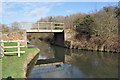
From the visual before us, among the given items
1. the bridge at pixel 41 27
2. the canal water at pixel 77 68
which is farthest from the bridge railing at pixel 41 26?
the canal water at pixel 77 68

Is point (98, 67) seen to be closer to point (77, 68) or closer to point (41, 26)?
point (77, 68)

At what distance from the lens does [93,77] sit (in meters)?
6.54

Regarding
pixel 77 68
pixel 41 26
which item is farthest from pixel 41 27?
pixel 77 68

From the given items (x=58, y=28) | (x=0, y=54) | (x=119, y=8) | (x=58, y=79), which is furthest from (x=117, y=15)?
(x=0, y=54)

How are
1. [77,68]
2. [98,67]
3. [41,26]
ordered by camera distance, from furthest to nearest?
[41,26] → [98,67] → [77,68]

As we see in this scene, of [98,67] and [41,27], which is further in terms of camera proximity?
[41,27]

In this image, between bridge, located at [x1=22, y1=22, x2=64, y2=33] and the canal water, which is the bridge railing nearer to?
bridge, located at [x1=22, y1=22, x2=64, y2=33]

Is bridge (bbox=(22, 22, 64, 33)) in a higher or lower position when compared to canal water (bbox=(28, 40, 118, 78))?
higher

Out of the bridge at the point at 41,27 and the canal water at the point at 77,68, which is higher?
the bridge at the point at 41,27

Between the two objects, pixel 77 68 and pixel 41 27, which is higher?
pixel 41 27

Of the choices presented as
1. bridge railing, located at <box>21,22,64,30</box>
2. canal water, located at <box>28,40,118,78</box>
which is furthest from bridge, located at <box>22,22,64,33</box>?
canal water, located at <box>28,40,118,78</box>

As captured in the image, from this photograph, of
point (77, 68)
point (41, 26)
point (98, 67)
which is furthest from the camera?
point (41, 26)

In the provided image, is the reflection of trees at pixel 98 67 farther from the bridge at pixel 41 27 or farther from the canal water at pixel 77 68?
the bridge at pixel 41 27

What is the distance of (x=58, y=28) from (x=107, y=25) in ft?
28.7
